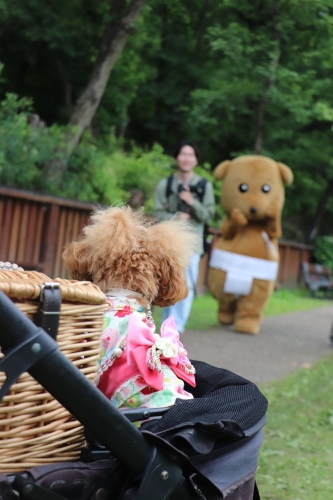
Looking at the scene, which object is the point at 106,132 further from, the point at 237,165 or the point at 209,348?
the point at 209,348

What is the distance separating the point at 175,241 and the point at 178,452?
811 millimetres

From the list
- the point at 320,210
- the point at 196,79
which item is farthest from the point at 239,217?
the point at 196,79

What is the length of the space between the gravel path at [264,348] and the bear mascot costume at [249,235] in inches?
18.6

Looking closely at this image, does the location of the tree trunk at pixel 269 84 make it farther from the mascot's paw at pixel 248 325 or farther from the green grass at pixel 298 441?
the green grass at pixel 298 441

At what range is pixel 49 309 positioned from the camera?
1713 mm

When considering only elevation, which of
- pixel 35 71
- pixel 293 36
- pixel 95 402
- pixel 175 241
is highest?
pixel 293 36

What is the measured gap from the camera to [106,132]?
2008 cm

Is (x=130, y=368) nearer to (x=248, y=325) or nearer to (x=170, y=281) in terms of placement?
(x=170, y=281)

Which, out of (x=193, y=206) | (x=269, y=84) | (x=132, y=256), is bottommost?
(x=193, y=206)

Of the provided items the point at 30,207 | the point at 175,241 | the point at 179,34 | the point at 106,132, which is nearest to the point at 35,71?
the point at 106,132

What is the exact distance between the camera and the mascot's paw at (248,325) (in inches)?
347

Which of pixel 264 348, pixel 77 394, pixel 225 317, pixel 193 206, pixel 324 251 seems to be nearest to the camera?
pixel 77 394

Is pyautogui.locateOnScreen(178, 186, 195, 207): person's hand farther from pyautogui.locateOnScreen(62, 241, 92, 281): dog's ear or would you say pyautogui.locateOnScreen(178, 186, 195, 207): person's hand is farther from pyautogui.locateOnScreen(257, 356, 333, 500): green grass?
pyautogui.locateOnScreen(62, 241, 92, 281): dog's ear

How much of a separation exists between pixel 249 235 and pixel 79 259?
6.45 m
